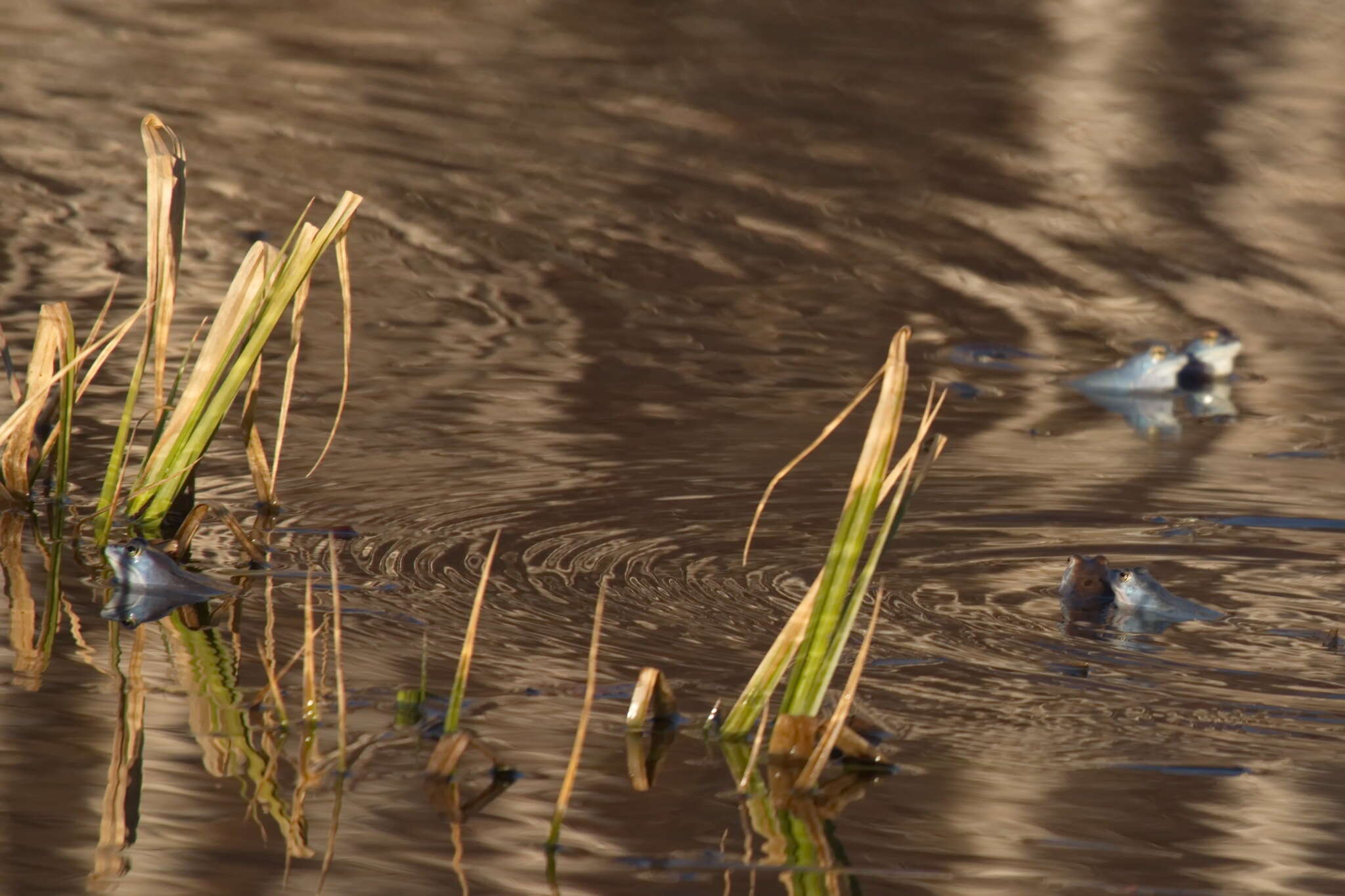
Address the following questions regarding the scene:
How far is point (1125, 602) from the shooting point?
141 inches

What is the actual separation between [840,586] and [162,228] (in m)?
1.58

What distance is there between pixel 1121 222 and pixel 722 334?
7.67 feet

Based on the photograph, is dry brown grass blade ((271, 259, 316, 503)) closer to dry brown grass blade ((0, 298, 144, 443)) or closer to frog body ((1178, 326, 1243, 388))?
dry brown grass blade ((0, 298, 144, 443))

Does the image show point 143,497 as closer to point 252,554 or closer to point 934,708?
point 252,554

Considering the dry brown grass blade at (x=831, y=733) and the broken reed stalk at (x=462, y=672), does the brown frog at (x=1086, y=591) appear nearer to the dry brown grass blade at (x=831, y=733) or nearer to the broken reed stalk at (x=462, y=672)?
the dry brown grass blade at (x=831, y=733)

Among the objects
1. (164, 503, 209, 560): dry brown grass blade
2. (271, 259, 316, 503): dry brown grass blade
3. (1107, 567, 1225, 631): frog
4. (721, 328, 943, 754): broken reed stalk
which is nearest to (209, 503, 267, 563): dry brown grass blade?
(164, 503, 209, 560): dry brown grass blade

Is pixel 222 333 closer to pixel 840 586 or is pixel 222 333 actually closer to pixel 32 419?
pixel 32 419

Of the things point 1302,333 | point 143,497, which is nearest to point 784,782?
point 143,497

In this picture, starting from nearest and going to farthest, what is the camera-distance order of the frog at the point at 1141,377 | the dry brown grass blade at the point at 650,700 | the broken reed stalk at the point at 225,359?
the dry brown grass blade at the point at 650,700 → the broken reed stalk at the point at 225,359 → the frog at the point at 1141,377

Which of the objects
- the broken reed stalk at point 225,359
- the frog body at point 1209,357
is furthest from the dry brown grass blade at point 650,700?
the frog body at point 1209,357

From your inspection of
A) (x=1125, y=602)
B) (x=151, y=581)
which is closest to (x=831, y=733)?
(x=1125, y=602)

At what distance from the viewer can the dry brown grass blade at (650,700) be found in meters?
2.86

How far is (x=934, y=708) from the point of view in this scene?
120 inches

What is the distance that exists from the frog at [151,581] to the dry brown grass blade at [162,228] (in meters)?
0.40
